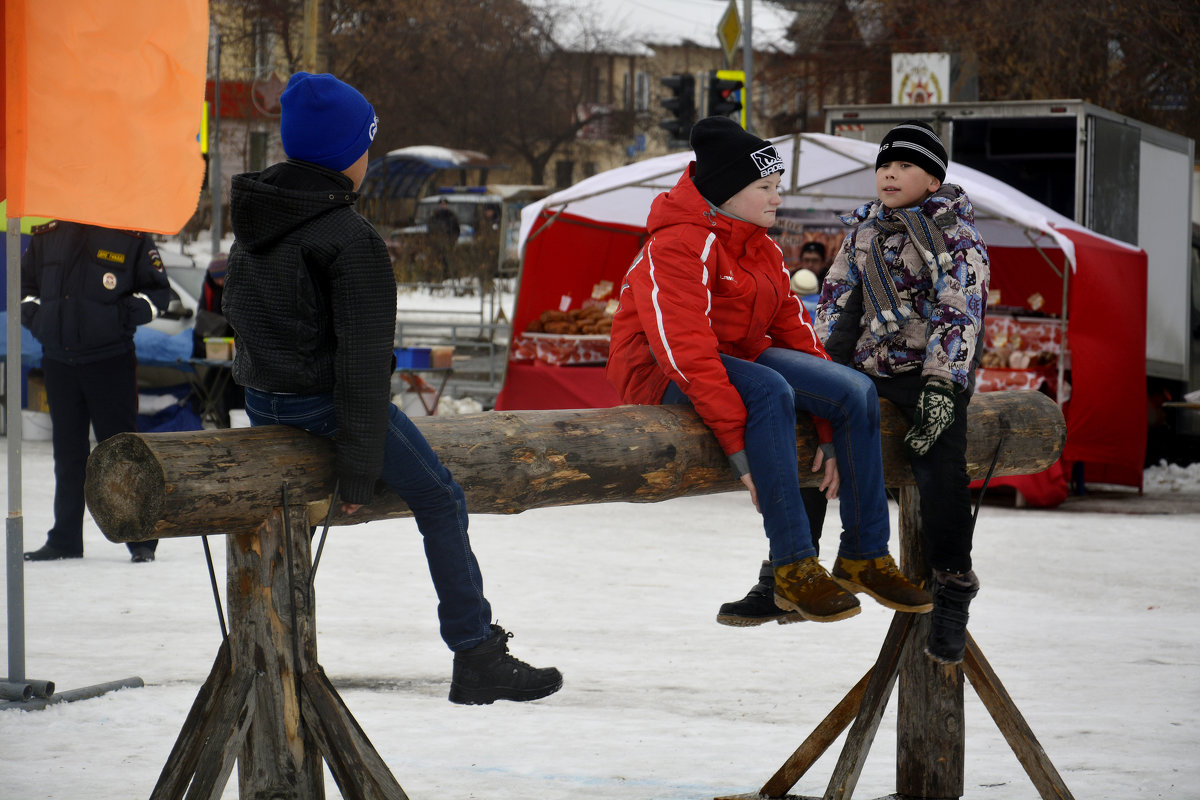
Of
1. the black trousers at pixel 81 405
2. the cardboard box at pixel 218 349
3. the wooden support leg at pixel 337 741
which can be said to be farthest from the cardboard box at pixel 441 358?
the wooden support leg at pixel 337 741

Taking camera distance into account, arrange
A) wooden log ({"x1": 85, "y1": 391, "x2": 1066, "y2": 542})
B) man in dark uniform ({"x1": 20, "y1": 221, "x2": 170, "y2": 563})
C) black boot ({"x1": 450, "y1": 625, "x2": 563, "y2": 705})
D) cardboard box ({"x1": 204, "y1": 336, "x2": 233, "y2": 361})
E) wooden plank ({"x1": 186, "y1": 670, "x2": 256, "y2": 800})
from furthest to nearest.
A: 1. cardboard box ({"x1": 204, "y1": 336, "x2": 233, "y2": 361})
2. man in dark uniform ({"x1": 20, "y1": 221, "x2": 170, "y2": 563})
3. black boot ({"x1": 450, "y1": 625, "x2": 563, "y2": 705})
4. wooden plank ({"x1": 186, "y1": 670, "x2": 256, "y2": 800})
5. wooden log ({"x1": 85, "y1": 391, "x2": 1066, "y2": 542})

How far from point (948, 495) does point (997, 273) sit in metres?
9.92

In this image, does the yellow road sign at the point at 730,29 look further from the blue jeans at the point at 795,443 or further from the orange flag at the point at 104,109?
the blue jeans at the point at 795,443

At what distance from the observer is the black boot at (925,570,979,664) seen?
14.5 feet

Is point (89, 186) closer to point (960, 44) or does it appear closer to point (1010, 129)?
point (1010, 129)

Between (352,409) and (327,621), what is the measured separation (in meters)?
3.97

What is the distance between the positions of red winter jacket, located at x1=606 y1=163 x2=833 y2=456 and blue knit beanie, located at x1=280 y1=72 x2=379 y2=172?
101 cm

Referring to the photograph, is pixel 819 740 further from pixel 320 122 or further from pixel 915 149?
pixel 320 122

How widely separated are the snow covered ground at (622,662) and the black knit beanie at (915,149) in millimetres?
2070

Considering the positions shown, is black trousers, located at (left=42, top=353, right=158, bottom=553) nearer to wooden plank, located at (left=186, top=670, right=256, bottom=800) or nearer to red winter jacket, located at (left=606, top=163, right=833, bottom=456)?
red winter jacket, located at (left=606, top=163, right=833, bottom=456)

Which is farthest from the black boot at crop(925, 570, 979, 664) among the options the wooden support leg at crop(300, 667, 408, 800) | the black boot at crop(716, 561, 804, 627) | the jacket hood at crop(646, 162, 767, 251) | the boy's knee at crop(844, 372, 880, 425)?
the wooden support leg at crop(300, 667, 408, 800)

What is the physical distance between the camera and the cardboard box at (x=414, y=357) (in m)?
12.6

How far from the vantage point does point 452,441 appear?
12.1 feet

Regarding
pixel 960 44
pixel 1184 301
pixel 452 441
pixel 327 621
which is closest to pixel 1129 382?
pixel 1184 301
